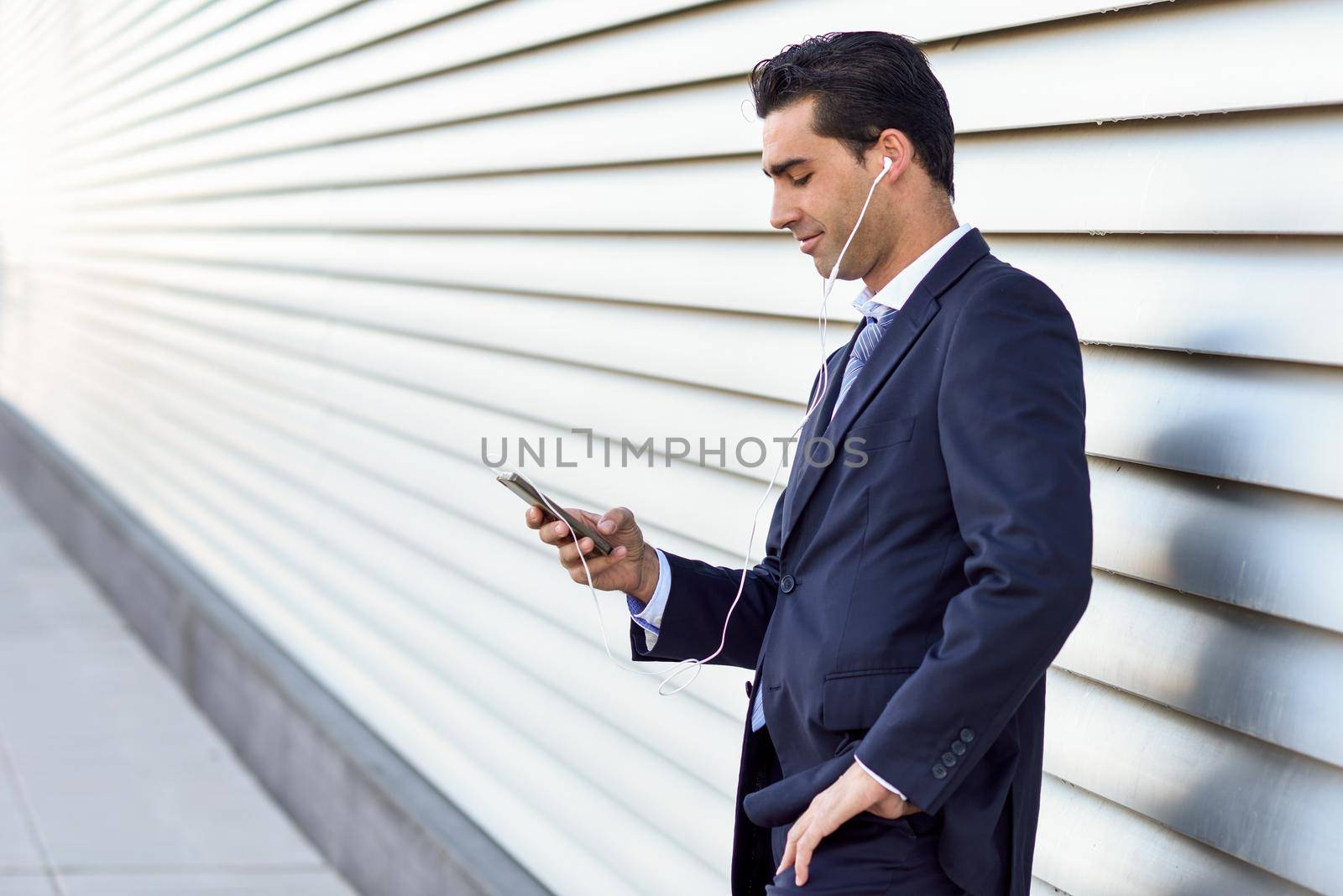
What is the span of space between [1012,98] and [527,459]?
220 centimetres

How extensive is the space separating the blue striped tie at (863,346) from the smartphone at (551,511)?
348 millimetres

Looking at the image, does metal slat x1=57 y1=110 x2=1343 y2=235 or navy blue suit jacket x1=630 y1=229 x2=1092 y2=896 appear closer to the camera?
navy blue suit jacket x1=630 y1=229 x2=1092 y2=896

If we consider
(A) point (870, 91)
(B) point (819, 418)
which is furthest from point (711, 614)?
(A) point (870, 91)

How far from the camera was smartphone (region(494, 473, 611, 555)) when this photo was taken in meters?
2.12

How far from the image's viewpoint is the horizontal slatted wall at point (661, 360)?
6.39ft

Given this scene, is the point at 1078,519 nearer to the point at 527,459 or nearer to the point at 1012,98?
the point at 1012,98

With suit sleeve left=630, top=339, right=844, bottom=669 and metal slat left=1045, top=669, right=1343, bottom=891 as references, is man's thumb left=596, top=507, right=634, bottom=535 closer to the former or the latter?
suit sleeve left=630, top=339, right=844, bottom=669

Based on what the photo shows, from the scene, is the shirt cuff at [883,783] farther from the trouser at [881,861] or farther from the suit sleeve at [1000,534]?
the trouser at [881,861]

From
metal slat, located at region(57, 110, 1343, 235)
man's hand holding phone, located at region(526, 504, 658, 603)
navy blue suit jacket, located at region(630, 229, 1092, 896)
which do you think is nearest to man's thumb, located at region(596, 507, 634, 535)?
man's hand holding phone, located at region(526, 504, 658, 603)

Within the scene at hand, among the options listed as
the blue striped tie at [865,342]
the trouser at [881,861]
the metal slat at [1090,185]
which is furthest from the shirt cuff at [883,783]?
the metal slat at [1090,185]

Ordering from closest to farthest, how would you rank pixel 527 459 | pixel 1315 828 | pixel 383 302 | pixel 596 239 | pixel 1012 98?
pixel 1315 828 → pixel 1012 98 → pixel 596 239 → pixel 527 459 → pixel 383 302

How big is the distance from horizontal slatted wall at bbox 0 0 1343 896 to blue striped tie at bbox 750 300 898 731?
0.43 m

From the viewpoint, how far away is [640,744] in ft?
→ 12.0

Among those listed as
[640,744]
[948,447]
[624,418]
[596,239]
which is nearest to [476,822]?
[640,744]
